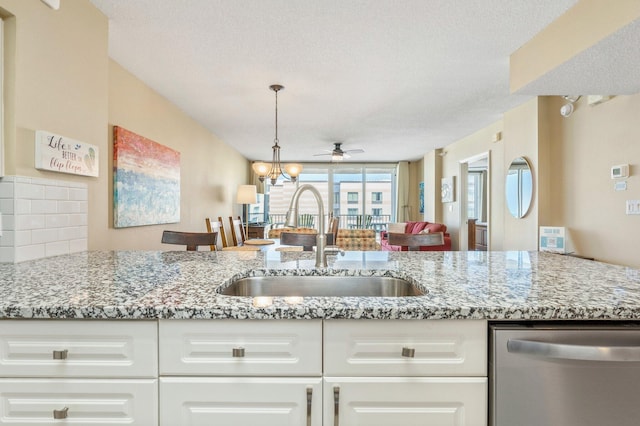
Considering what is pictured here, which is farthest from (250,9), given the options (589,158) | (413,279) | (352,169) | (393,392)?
(352,169)

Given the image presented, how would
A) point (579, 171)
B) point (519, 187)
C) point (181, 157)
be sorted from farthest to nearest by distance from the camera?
1. point (181, 157)
2. point (519, 187)
3. point (579, 171)

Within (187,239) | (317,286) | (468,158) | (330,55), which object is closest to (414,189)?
(468,158)

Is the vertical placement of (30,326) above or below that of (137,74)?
below

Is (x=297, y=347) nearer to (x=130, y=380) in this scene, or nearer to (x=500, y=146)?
(x=130, y=380)

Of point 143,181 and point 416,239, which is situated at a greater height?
point 143,181

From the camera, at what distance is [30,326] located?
0.86m

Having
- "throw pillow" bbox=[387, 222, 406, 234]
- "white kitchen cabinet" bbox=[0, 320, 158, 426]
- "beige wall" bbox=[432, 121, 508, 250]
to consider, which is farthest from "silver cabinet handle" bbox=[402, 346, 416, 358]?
"throw pillow" bbox=[387, 222, 406, 234]

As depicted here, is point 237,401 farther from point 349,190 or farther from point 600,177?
point 349,190

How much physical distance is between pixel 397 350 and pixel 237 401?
0.42 m

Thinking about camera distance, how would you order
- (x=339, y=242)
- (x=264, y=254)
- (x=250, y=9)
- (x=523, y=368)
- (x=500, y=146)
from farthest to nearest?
(x=339, y=242), (x=500, y=146), (x=250, y=9), (x=264, y=254), (x=523, y=368)

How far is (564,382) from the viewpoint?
845 millimetres

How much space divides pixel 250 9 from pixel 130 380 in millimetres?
2149

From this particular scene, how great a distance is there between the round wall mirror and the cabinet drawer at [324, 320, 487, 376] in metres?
3.74

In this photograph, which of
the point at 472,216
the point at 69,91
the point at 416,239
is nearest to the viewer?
the point at 69,91
